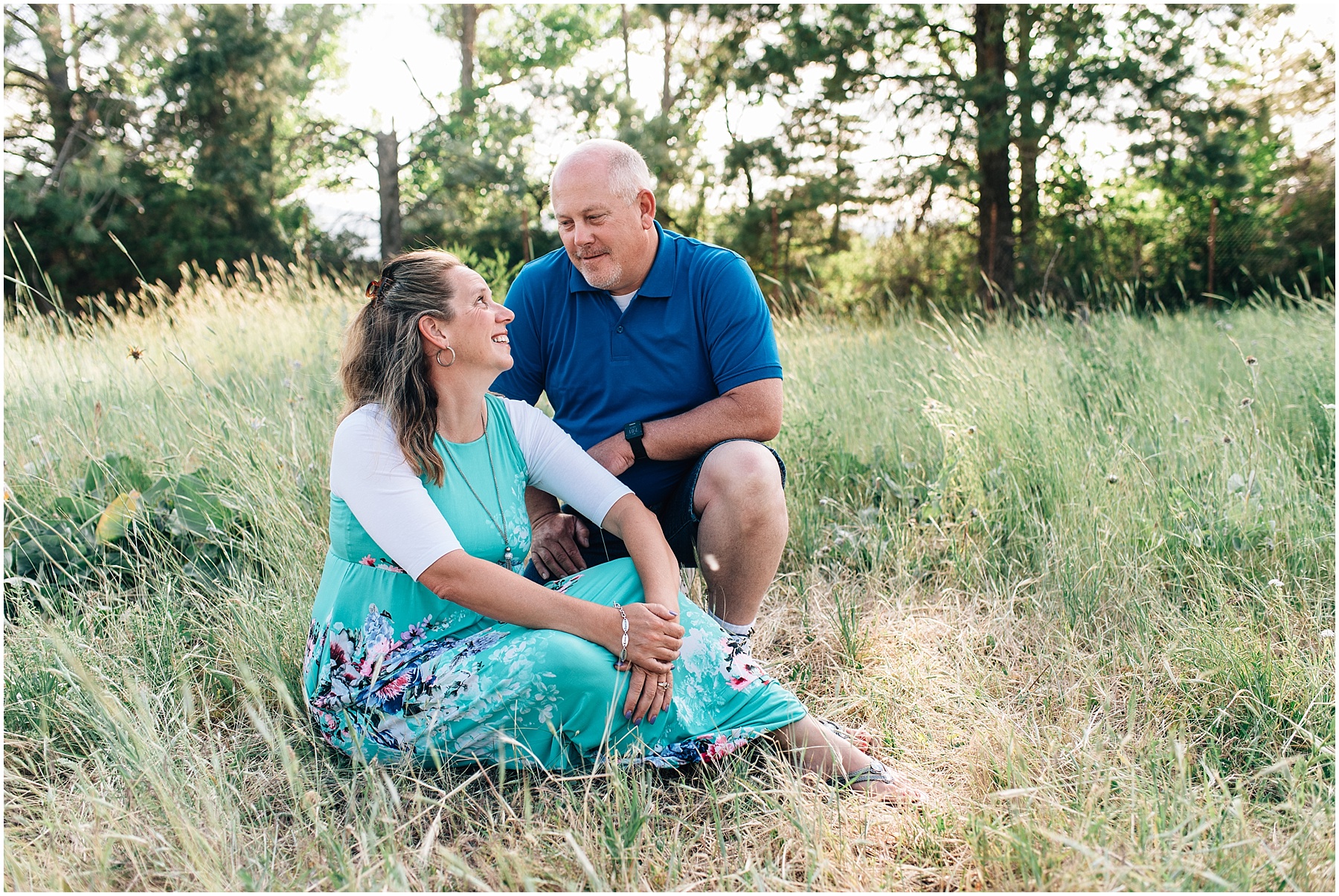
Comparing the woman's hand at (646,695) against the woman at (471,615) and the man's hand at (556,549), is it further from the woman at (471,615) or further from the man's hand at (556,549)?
the man's hand at (556,549)

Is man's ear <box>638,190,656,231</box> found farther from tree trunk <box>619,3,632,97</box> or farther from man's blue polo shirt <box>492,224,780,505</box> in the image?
tree trunk <box>619,3,632,97</box>

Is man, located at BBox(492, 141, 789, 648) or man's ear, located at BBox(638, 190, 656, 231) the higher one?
man's ear, located at BBox(638, 190, 656, 231)

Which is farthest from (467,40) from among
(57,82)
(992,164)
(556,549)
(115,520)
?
(556,549)

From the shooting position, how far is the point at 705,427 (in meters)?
2.36

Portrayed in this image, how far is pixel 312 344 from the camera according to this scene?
17.2ft

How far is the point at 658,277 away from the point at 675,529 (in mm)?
706

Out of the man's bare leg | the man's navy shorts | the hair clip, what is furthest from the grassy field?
the hair clip

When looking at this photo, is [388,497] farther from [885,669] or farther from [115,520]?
[115,520]

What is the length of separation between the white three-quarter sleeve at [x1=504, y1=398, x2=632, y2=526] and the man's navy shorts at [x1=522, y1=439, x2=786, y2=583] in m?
0.25

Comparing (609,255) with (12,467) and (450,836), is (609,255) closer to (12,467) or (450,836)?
(450,836)

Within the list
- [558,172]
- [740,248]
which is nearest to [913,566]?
[558,172]

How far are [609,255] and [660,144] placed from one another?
34.3ft

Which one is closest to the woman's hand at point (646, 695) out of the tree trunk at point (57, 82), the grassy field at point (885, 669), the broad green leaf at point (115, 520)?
the grassy field at point (885, 669)

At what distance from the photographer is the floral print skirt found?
1733mm
